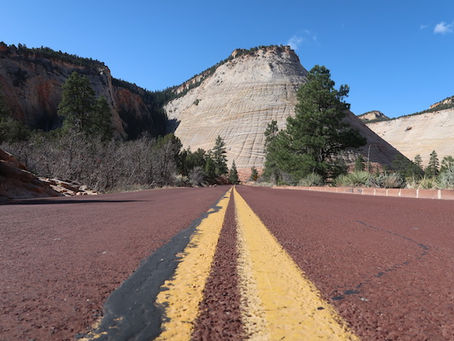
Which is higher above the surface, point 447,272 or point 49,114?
point 49,114

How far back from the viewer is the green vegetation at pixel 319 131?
19000 millimetres

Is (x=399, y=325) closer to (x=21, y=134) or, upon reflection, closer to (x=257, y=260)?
(x=257, y=260)

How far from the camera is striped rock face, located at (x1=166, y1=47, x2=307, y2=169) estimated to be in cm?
6844

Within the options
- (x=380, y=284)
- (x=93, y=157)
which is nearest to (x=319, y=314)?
(x=380, y=284)

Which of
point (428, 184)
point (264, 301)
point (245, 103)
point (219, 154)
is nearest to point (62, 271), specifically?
point (264, 301)

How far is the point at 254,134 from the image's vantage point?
67688 millimetres

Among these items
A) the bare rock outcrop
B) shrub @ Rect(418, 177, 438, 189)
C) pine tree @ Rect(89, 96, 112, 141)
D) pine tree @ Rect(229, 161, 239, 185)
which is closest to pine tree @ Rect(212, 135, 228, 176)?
pine tree @ Rect(229, 161, 239, 185)

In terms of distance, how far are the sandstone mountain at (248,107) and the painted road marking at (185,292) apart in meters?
62.6

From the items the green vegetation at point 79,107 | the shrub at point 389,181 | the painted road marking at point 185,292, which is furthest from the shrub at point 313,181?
the green vegetation at point 79,107

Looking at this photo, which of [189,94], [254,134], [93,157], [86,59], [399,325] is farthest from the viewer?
[189,94]

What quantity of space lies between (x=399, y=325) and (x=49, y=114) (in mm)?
70980

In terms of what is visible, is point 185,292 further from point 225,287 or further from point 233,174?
point 233,174

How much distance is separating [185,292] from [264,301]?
11.7 inches

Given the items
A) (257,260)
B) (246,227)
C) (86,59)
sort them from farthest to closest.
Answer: (86,59) < (246,227) < (257,260)
